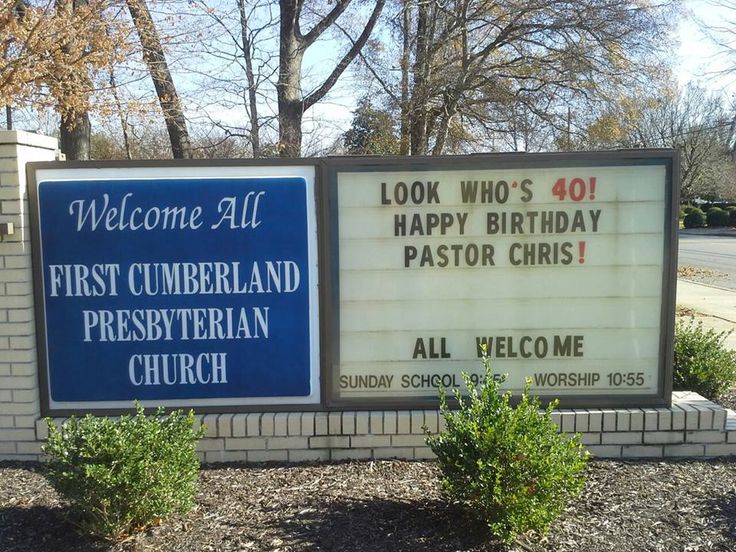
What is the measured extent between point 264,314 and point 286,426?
28.3 inches

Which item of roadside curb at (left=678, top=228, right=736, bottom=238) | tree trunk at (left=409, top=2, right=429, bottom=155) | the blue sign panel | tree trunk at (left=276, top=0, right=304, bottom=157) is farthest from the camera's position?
roadside curb at (left=678, top=228, right=736, bottom=238)

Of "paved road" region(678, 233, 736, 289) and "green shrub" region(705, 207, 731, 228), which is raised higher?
"green shrub" region(705, 207, 731, 228)

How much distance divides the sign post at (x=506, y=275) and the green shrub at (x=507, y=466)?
100 centimetres

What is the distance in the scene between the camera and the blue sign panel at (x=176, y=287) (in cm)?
415

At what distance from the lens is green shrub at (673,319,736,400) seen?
17.0ft

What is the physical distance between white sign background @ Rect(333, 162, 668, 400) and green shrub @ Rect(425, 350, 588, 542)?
997 mm

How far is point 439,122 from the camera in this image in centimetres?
1545

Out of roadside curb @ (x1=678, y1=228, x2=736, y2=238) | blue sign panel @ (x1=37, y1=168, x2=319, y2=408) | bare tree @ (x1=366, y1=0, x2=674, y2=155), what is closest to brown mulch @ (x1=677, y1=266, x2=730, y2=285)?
bare tree @ (x1=366, y1=0, x2=674, y2=155)

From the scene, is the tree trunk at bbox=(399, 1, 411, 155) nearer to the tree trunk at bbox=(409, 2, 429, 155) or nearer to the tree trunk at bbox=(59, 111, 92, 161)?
the tree trunk at bbox=(409, 2, 429, 155)

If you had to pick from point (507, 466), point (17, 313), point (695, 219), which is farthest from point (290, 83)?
point (695, 219)

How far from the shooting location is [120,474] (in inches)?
118

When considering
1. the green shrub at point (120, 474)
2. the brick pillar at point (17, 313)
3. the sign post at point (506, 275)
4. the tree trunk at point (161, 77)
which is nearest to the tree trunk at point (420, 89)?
the tree trunk at point (161, 77)

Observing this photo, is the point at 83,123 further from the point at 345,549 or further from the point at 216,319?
the point at 345,549

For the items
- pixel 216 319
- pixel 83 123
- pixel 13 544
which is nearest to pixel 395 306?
pixel 216 319
